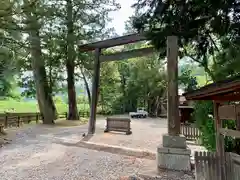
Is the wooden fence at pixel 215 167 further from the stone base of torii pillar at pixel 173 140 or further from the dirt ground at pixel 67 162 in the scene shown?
the stone base of torii pillar at pixel 173 140

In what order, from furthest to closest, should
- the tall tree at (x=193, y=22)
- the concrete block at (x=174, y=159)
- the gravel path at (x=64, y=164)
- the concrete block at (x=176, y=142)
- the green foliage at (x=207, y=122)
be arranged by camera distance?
the green foliage at (x=207, y=122), the concrete block at (x=176, y=142), the concrete block at (x=174, y=159), the gravel path at (x=64, y=164), the tall tree at (x=193, y=22)

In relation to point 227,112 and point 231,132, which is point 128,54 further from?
point 231,132

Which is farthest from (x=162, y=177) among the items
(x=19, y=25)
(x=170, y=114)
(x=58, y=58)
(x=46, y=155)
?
(x=58, y=58)

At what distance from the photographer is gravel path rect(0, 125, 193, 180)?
5.60m

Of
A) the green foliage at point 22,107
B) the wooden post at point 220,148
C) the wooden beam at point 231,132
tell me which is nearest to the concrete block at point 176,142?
the wooden post at point 220,148

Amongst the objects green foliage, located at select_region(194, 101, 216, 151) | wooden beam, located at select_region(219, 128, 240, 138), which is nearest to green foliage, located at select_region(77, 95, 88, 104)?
green foliage, located at select_region(194, 101, 216, 151)

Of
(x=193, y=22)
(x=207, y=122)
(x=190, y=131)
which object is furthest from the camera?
(x=190, y=131)

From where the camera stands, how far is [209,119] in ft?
21.4

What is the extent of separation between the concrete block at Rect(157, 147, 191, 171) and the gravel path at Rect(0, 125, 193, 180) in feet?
1.05

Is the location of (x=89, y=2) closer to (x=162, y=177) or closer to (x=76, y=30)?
(x=76, y=30)

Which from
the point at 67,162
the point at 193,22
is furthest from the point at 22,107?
the point at 193,22

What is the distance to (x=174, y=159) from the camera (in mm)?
5898

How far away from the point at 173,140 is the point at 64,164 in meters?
2.88

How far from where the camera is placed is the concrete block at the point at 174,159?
582cm
